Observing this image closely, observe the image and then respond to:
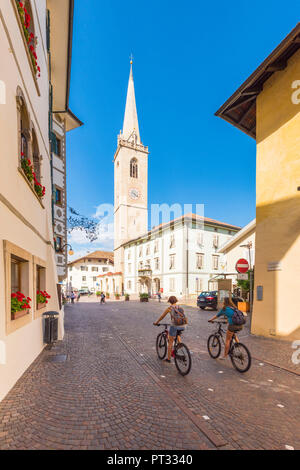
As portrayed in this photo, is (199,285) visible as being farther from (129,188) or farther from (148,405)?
(148,405)

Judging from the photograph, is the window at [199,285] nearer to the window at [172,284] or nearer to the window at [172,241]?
the window at [172,284]

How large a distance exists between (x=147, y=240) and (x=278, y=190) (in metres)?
33.6

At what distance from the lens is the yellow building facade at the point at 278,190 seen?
29.2ft

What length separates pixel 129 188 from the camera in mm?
54594

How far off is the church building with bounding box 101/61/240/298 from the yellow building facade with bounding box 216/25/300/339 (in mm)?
14443

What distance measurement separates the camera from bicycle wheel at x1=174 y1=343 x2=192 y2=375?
554 cm

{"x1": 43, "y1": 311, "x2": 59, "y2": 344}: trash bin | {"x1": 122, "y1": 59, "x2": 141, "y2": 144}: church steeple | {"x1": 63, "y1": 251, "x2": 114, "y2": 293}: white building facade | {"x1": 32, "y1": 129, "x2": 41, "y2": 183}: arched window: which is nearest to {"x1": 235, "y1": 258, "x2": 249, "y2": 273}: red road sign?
{"x1": 43, "y1": 311, "x2": 59, "y2": 344}: trash bin

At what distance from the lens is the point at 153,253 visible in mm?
40688

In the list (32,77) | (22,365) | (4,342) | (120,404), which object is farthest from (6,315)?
(32,77)

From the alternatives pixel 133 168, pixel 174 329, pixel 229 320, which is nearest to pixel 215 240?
pixel 133 168

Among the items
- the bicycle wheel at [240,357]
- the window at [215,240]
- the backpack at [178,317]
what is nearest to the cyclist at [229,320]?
the bicycle wheel at [240,357]

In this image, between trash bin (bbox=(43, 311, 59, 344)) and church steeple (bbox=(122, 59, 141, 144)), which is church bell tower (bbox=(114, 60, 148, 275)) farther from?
trash bin (bbox=(43, 311, 59, 344))

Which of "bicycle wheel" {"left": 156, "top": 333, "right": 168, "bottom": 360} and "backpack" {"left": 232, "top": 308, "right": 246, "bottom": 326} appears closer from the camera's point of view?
"backpack" {"left": 232, "top": 308, "right": 246, "bottom": 326}

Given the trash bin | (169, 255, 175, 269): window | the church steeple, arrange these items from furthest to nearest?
the church steeple < (169, 255, 175, 269): window < the trash bin
